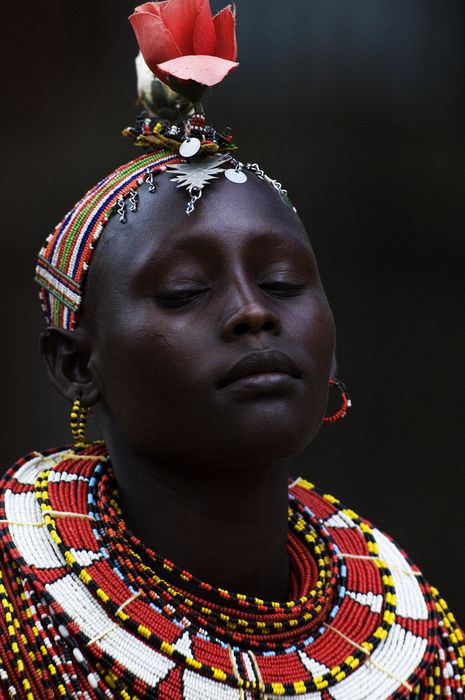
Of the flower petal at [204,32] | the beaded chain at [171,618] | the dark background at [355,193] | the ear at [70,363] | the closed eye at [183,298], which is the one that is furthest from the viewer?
the dark background at [355,193]

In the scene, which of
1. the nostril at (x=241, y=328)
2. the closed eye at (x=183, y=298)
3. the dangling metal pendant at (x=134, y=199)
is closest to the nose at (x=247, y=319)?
the nostril at (x=241, y=328)

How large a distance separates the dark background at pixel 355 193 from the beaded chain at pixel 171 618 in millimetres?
2557

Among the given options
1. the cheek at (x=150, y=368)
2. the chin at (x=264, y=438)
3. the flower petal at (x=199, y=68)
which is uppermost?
the flower petal at (x=199, y=68)

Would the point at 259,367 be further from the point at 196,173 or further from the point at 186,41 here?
the point at 186,41

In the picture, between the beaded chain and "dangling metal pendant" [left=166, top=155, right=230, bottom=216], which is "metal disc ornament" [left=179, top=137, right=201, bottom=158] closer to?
"dangling metal pendant" [left=166, top=155, right=230, bottom=216]

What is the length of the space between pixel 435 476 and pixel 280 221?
321 centimetres

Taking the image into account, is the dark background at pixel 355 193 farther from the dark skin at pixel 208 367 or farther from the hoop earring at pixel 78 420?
the dark skin at pixel 208 367

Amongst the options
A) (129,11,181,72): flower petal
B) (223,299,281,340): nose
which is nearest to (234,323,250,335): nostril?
(223,299,281,340): nose

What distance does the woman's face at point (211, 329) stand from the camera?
2254mm

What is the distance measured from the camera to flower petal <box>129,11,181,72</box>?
2420 millimetres

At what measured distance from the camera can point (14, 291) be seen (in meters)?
5.14

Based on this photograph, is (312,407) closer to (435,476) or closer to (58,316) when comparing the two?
(58,316)

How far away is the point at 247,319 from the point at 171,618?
0.69 metres

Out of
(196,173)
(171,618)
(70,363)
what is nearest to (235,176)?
(196,173)
